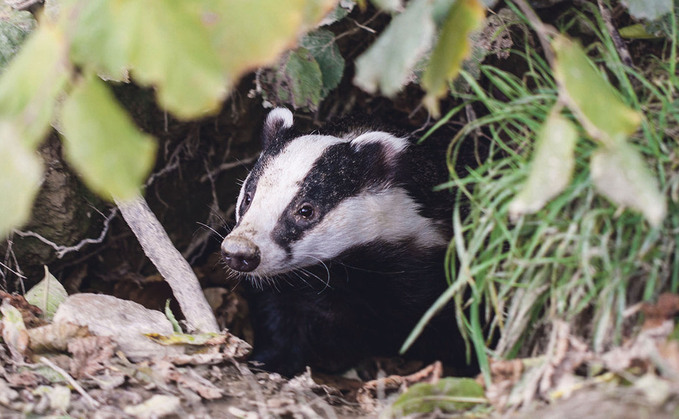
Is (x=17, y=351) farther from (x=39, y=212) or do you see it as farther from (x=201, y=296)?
(x=39, y=212)

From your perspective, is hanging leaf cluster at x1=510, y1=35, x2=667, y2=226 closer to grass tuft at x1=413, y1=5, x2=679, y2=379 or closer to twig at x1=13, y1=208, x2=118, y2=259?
grass tuft at x1=413, y1=5, x2=679, y2=379

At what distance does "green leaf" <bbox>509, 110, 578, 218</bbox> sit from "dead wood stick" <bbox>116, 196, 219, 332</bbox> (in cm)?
164

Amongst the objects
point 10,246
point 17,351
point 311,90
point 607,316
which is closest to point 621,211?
point 607,316

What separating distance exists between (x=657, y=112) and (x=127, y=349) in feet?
5.97

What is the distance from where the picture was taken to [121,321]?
2.57 m

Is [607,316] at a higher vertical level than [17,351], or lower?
higher

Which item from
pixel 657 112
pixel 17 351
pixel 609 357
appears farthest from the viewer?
pixel 17 351

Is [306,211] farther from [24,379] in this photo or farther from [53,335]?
[24,379]

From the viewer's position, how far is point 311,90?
9.59ft

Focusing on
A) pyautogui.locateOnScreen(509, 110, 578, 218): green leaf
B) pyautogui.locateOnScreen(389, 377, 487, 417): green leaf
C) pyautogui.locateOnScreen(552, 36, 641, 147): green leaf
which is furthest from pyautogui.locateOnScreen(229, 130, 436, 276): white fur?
pyautogui.locateOnScreen(552, 36, 641, 147): green leaf

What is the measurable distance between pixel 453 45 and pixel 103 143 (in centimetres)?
73

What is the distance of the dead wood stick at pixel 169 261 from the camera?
280cm

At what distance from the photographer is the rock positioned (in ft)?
8.14

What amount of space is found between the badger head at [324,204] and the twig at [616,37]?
36.7 inches
